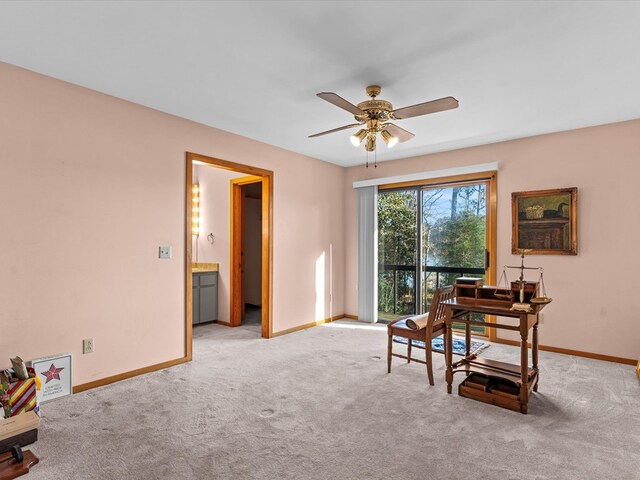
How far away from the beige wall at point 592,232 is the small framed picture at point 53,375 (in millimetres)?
4666

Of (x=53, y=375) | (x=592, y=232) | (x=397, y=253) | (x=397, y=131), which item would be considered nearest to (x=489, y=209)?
(x=592, y=232)

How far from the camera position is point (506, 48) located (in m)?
2.42

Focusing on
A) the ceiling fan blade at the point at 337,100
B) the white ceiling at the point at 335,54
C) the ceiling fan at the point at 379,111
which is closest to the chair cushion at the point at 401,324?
the ceiling fan at the point at 379,111

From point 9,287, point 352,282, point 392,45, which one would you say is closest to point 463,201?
point 352,282

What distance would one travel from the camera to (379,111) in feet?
9.66

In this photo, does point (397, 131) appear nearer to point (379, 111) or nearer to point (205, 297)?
point (379, 111)

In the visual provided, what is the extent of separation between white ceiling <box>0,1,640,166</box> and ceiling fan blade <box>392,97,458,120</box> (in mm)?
313

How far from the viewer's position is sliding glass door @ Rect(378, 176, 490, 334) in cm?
484

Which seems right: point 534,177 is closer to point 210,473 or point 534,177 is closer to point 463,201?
point 463,201

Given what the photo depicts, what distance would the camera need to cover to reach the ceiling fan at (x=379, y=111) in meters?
2.52

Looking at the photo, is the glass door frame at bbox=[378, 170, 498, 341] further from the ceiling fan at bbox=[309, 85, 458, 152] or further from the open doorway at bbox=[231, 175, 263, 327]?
the open doorway at bbox=[231, 175, 263, 327]

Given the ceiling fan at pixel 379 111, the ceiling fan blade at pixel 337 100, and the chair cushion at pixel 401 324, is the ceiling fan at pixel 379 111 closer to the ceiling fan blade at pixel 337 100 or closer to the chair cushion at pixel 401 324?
the ceiling fan blade at pixel 337 100

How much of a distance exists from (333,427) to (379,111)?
2395mm

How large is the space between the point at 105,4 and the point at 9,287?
6.83ft
